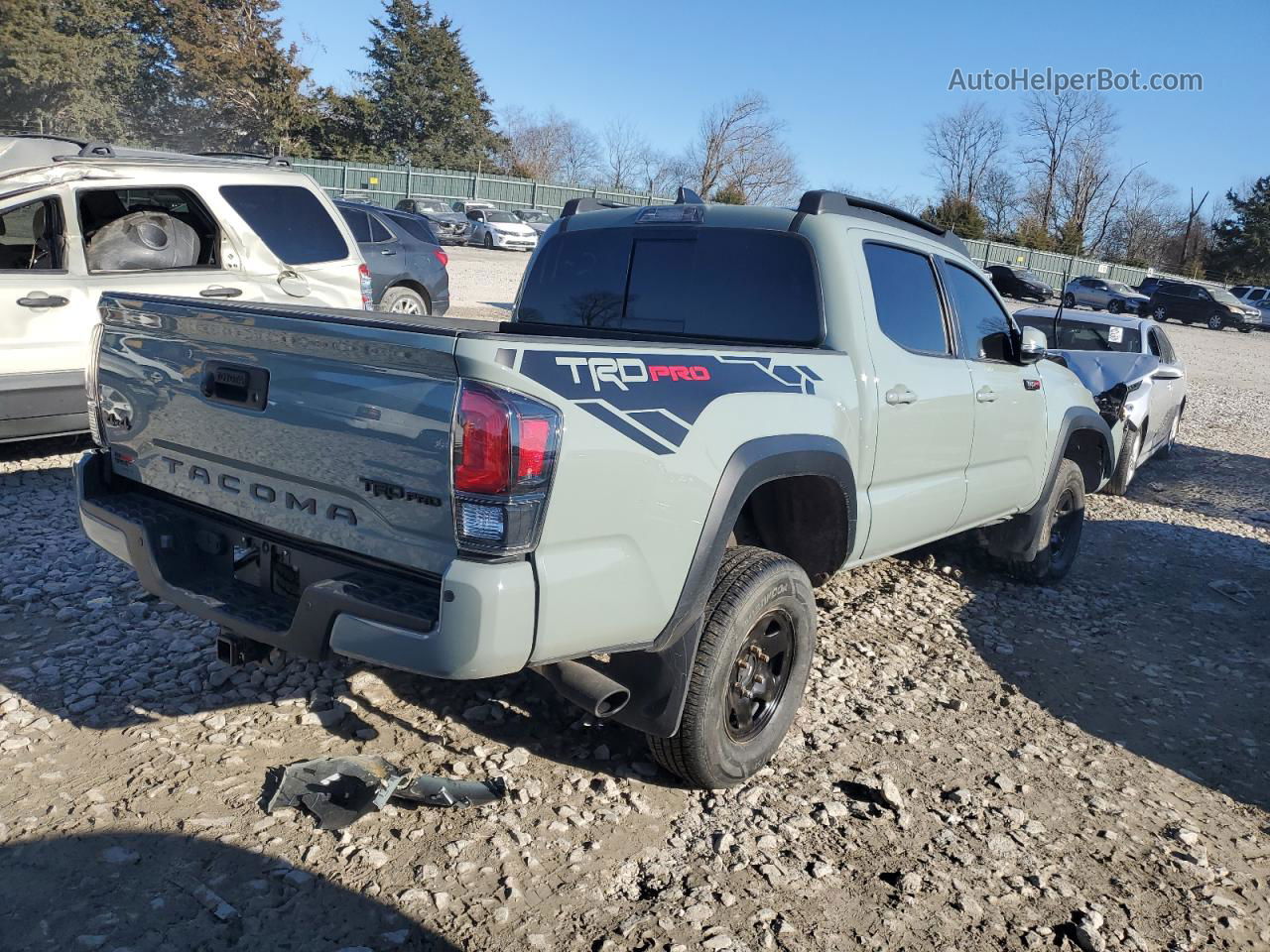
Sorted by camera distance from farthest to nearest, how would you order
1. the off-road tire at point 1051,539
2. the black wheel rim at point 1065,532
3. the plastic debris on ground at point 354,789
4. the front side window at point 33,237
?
the front side window at point 33,237 → the black wheel rim at point 1065,532 → the off-road tire at point 1051,539 → the plastic debris on ground at point 354,789

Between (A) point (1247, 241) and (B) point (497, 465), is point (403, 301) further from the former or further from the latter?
(A) point (1247, 241)

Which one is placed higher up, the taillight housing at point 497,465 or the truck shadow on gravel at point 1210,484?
the taillight housing at point 497,465

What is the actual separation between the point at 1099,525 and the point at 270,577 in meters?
6.57

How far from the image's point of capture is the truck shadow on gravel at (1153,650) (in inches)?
163

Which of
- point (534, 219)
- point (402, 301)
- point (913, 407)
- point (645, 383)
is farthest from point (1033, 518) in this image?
point (534, 219)

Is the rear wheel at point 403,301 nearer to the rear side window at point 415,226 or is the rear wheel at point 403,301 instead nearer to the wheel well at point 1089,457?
the rear side window at point 415,226

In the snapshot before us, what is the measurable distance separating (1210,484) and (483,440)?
31.0 ft

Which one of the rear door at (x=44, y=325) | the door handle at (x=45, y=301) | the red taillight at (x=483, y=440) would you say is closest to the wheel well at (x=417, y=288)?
the rear door at (x=44, y=325)

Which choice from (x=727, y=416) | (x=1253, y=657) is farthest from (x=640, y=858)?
(x=1253, y=657)

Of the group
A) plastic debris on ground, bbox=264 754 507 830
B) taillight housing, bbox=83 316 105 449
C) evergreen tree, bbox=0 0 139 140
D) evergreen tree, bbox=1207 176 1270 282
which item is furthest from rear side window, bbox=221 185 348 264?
evergreen tree, bbox=1207 176 1270 282

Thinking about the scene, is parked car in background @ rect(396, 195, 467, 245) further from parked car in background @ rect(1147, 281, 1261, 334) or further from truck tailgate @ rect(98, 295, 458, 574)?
truck tailgate @ rect(98, 295, 458, 574)

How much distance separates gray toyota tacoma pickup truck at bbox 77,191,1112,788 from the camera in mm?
2500

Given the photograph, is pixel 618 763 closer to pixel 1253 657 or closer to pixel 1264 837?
pixel 1264 837

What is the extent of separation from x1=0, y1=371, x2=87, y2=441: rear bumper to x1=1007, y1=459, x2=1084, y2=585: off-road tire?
5.74 metres
